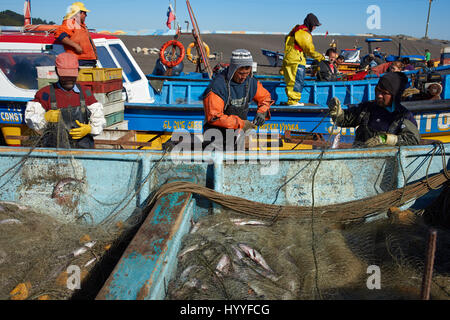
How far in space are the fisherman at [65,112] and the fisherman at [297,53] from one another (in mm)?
4864

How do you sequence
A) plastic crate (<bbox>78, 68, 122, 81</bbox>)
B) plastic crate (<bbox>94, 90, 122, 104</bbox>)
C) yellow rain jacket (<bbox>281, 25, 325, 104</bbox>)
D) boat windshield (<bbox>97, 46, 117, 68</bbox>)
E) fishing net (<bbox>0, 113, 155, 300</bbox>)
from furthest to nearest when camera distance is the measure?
yellow rain jacket (<bbox>281, 25, 325, 104</bbox>) < boat windshield (<bbox>97, 46, 117, 68</bbox>) < plastic crate (<bbox>94, 90, 122, 104</bbox>) < plastic crate (<bbox>78, 68, 122, 81</bbox>) < fishing net (<bbox>0, 113, 155, 300</bbox>)

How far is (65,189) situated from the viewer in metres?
4.23

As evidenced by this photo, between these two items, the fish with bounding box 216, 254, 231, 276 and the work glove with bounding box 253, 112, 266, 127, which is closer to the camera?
the fish with bounding box 216, 254, 231, 276

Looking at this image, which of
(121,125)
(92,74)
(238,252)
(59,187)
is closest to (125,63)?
(121,125)

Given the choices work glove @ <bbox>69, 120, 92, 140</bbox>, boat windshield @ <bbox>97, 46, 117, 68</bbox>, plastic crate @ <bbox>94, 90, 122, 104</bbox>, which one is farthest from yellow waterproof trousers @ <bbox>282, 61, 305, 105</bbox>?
work glove @ <bbox>69, 120, 92, 140</bbox>

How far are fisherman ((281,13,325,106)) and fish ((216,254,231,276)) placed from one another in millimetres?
5535

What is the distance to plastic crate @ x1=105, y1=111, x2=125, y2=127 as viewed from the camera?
660 centimetres

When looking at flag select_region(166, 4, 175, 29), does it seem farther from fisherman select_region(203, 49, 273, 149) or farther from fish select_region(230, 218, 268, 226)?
fish select_region(230, 218, 268, 226)

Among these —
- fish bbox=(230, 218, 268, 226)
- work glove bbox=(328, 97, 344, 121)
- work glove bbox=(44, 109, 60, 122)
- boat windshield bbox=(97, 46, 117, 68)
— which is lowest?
fish bbox=(230, 218, 268, 226)

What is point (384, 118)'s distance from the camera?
14.7 ft
